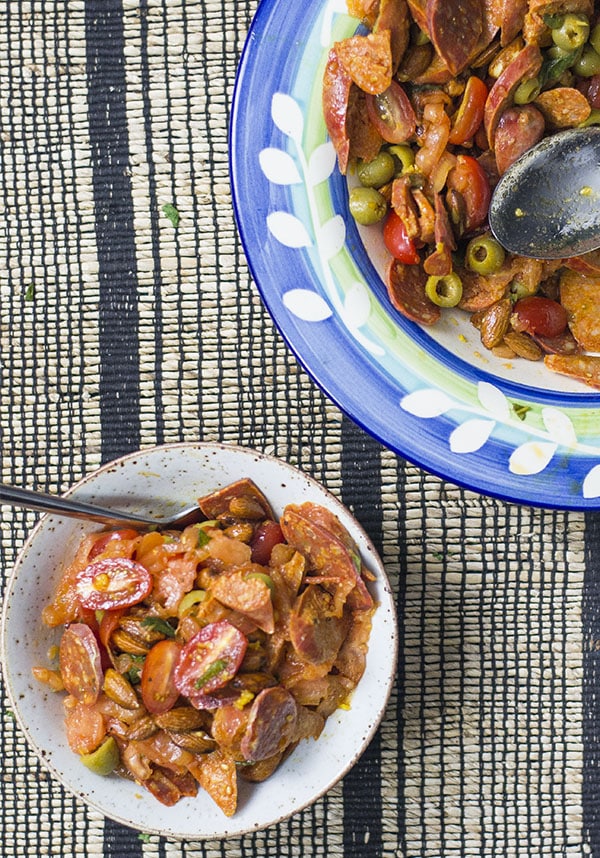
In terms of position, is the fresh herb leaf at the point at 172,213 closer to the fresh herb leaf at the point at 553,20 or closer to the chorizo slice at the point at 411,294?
the chorizo slice at the point at 411,294

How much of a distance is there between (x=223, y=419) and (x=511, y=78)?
2.57 feet

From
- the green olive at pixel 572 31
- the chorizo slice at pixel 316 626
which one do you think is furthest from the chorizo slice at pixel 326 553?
the green olive at pixel 572 31

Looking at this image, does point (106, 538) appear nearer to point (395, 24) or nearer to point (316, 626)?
point (316, 626)

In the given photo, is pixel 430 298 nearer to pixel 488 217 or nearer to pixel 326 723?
pixel 488 217

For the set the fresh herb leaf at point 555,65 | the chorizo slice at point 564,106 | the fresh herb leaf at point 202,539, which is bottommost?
the fresh herb leaf at point 202,539

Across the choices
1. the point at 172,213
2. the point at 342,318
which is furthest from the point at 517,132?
the point at 172,213

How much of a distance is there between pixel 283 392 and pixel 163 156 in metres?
0.50

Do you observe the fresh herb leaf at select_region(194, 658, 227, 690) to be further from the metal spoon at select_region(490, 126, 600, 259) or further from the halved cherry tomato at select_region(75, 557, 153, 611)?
the metal spoon at select_region(490, 126, 600, 259)

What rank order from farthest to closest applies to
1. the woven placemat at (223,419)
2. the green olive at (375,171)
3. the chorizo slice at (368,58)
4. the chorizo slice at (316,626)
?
the woven placemat at (223,419) < the chorizo slice at (316,626) < the green olive at (375,171) < the chorizo slice at (368,58)

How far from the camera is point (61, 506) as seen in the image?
153 centimetres

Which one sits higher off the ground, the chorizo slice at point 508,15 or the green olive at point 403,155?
the chorizo slice at point 508,15

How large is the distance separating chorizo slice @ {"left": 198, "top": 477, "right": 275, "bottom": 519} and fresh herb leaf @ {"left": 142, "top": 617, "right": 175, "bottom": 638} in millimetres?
198

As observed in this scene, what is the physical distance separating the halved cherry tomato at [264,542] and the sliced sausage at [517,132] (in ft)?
2.30

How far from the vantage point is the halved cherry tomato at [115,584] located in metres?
1.55
